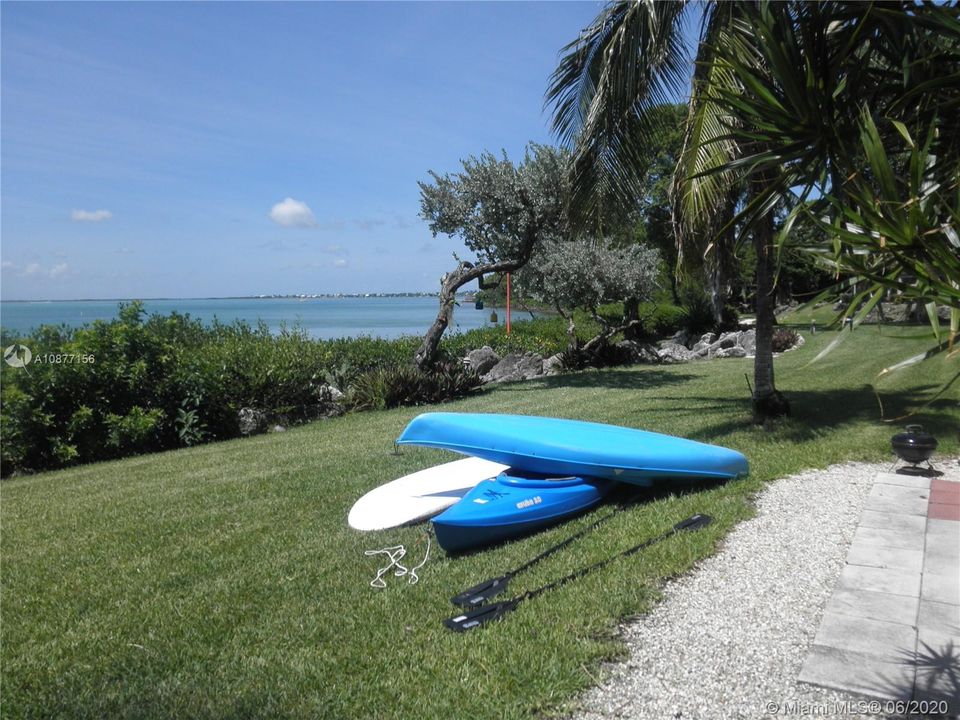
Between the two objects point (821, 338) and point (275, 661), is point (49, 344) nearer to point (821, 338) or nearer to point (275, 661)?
point (275, 661)

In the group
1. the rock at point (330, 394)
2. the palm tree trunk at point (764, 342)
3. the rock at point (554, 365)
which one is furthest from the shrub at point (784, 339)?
the rock at point (330, 394)

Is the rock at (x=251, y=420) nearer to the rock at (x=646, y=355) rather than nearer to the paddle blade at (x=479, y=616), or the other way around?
the paddle blade at (x=479, y=616)

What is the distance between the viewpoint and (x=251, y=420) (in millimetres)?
12641

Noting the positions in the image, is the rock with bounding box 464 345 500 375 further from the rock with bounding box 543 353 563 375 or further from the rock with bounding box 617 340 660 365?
the rock with bounding box 617 340 660 365

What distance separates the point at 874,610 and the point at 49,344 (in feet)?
35.9

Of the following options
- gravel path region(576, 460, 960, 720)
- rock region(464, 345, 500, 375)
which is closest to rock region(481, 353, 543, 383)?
rock region(464, 345, 500, 375)

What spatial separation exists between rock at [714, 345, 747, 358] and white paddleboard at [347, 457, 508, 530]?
15.6m

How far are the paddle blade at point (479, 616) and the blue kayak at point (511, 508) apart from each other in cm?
102

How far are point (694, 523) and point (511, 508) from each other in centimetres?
135

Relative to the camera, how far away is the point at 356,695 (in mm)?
3344

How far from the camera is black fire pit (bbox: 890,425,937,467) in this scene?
6.64 meters

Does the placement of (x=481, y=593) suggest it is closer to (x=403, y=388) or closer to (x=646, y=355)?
(x=403, y=388)

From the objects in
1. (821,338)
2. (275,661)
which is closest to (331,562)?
(275,661)

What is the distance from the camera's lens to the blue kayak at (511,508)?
5164mm
